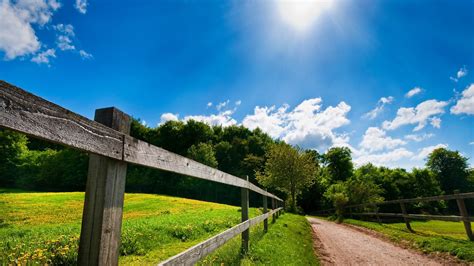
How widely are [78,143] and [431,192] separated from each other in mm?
65913

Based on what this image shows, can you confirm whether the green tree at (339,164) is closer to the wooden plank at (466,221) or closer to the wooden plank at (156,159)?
the wooden plank at (466,221)

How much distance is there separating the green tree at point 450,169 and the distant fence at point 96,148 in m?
77.0

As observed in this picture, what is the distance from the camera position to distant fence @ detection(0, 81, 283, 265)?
48.8 inches

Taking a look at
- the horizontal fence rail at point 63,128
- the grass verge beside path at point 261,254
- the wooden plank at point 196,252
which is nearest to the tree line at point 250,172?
the grass verge beside path at point 261,254

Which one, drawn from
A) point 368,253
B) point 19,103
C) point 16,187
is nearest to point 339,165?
point 368,253

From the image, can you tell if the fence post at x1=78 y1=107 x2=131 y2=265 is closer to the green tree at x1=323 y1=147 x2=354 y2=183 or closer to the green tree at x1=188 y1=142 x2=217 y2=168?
the green tree at x1=188 y1=142 x2=217 y2=168

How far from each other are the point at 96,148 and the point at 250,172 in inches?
2515

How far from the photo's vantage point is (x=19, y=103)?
4.01 ft

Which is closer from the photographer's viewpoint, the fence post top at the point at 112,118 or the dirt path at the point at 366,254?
the fence post top at the point at 112,118

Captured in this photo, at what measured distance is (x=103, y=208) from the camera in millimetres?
1756

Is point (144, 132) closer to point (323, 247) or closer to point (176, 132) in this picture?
point (176, 132)

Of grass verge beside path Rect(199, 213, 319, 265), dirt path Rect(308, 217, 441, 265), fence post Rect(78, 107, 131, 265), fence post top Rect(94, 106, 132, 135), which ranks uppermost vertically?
fence post top Rect(94, 106, 132, 135)

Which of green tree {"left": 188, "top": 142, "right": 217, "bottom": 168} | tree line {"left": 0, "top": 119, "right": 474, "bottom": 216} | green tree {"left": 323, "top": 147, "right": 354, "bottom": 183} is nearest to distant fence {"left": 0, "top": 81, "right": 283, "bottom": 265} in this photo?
tree line {"left": 0, "top": 119, "right": 474, "bottom": 216}

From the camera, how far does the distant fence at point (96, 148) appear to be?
1240 mm
